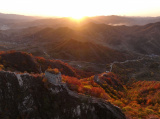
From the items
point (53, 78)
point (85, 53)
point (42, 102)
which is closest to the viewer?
point (42, 102)

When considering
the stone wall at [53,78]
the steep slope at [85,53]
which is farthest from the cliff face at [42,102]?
the steep slope at [85,53]

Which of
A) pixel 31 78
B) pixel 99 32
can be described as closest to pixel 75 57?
pixel 31 78

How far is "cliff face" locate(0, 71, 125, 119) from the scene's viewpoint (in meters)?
17.5

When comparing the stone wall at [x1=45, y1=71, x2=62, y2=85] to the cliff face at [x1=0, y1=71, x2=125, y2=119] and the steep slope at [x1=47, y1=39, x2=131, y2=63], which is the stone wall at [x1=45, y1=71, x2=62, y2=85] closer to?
the cliff face at [x1=0, y1=71, x2=125, y2=119]

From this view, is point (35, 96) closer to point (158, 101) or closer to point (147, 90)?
point (158, 101)

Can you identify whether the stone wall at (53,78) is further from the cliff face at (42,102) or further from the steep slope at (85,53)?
the steep slope at (85,53)

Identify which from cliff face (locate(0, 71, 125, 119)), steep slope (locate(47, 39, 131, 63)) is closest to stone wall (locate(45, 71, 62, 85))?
cliff face (locate(0, 71, 125, 119))

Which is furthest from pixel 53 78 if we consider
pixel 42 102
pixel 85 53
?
pixel 85 53

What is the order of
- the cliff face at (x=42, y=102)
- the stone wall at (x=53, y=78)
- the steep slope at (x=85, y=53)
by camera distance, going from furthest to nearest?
the steep slope at (x=85, y=53), the stone wall at (x=53, y=78), the cliff face at (x=42, y=102)

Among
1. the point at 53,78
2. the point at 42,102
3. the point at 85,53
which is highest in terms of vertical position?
the point at 53,78

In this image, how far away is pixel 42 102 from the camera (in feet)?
60.9

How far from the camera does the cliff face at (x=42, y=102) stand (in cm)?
1745

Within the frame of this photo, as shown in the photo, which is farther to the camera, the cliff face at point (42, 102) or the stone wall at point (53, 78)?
the stone wall at point (53, 78)

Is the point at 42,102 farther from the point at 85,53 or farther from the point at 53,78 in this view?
the point at 85,53
